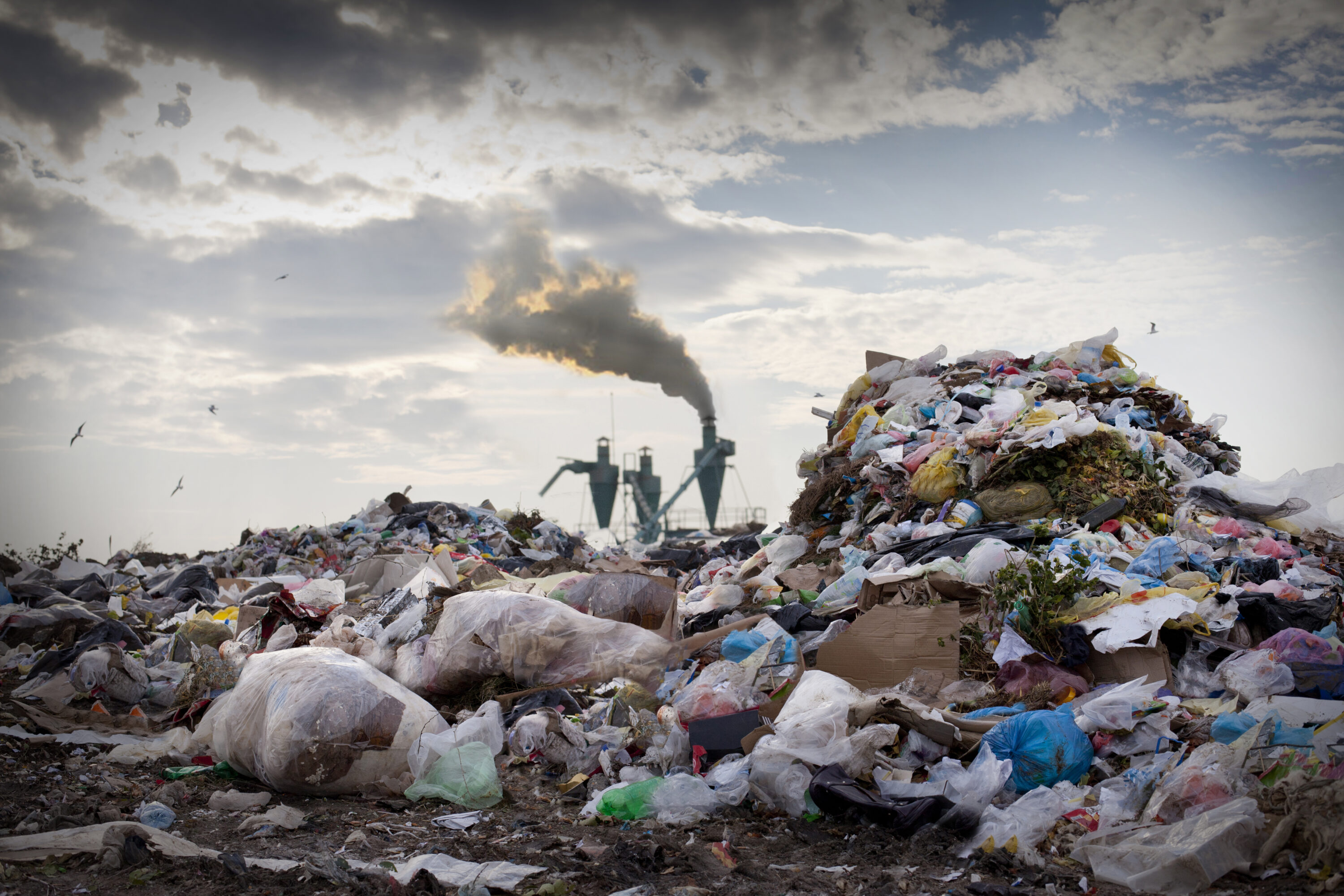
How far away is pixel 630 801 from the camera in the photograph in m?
Result: 3.44

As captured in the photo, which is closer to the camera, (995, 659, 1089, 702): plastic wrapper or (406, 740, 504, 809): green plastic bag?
(406, 740, 504, 809): green plastic bag

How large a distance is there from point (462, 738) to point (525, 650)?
758mm

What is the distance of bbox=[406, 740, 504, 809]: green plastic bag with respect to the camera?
3752 mm

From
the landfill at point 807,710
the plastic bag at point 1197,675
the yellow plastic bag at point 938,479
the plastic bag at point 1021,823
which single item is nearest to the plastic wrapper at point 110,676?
the landfill at point 807,710

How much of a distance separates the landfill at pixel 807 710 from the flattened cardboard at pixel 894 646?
0.05 feet

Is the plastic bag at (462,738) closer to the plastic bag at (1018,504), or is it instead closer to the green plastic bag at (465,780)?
the green plastic bag at (465,780)

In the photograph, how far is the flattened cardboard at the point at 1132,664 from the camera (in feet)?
13.2

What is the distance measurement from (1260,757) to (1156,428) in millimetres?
4939

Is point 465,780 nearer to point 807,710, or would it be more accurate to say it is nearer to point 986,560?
point 807,710

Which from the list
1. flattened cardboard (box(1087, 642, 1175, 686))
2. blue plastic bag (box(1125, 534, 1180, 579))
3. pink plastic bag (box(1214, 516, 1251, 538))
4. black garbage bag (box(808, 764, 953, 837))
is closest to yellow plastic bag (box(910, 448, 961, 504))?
blue plastic bag (box(1125, 534, 1180, 579))

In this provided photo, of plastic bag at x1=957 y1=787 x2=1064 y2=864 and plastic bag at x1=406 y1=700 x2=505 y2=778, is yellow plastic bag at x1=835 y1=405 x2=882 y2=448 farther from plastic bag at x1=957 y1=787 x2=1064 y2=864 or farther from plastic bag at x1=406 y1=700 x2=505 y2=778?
plastic bag at x1=957 y1=787 x2=1064 y2=864

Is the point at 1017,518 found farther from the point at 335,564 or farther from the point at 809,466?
the point at 335,564

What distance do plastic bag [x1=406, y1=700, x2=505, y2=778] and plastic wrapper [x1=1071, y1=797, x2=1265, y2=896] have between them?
2.60 meters

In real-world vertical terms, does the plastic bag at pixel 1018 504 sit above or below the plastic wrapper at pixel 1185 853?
above
